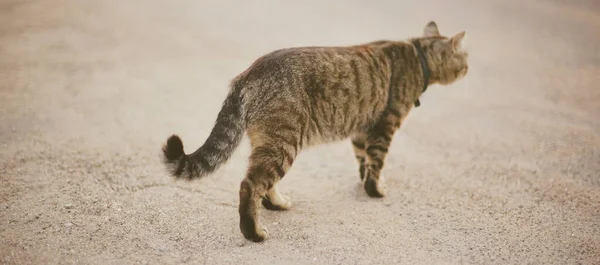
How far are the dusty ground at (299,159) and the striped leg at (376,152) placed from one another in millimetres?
112

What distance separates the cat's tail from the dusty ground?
482mm

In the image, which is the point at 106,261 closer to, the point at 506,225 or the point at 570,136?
the point at 506,225

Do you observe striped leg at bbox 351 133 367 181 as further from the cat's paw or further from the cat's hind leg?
the cat's paw

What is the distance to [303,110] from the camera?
3074mm

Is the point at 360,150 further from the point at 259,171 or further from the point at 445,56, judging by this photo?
the point at 259,171

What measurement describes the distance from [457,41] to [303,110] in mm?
1737

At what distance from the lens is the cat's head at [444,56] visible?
12.9 feet

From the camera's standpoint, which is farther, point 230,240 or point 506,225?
point 506,225

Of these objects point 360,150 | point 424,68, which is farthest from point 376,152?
point 424,68

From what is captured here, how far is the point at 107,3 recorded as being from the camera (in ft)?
24.5

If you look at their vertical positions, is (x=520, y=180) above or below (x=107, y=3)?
below

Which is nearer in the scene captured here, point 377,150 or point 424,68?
point 377,150

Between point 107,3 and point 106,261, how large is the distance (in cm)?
596

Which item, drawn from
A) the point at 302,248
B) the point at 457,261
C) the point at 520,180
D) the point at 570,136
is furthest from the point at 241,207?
the point at 570,136
